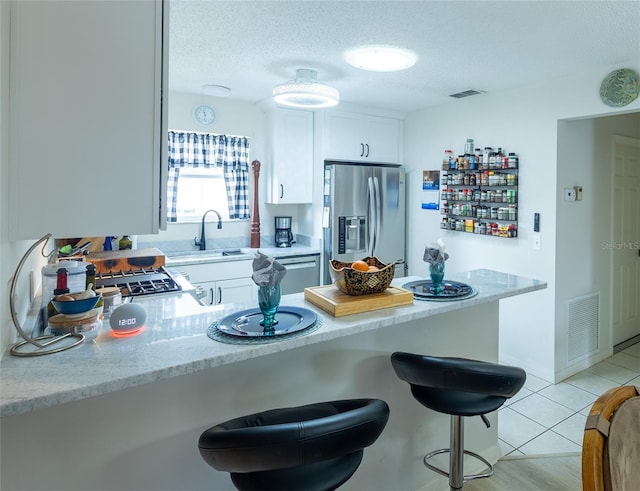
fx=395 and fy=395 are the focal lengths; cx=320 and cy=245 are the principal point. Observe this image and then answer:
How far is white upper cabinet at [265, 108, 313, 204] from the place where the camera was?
4.12 metres

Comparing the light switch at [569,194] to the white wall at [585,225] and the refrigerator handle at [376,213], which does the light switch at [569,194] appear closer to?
the white wall at [585,225]

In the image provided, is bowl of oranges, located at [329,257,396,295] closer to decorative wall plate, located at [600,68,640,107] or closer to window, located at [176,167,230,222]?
decorative wall plate, located at [600,68,640,107]

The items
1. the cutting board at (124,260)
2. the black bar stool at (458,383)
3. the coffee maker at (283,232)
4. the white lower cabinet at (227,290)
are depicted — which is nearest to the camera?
the black bar stool at (458,383)

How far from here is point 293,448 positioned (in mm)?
954

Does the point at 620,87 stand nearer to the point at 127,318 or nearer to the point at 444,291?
the point at 444,291


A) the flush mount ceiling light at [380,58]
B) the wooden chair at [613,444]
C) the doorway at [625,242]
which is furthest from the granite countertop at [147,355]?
the doorway at [625,242]

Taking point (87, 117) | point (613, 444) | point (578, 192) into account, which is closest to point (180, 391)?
point (87, 117)

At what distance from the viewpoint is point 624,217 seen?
3.93m

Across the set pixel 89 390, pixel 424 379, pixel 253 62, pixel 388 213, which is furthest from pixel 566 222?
pixel 89 390

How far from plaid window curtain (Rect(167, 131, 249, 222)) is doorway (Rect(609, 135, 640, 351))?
3.65 meters

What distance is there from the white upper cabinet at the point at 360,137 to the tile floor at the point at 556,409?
2698 mm

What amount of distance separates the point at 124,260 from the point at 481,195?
3.11 metres

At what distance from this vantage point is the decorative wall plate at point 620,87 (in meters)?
2.78

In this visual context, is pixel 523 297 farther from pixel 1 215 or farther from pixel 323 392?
pixel 1 215
